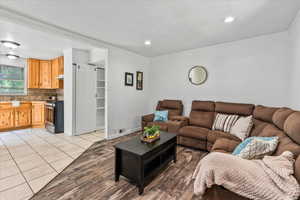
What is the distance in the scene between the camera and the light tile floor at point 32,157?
5.92 ft

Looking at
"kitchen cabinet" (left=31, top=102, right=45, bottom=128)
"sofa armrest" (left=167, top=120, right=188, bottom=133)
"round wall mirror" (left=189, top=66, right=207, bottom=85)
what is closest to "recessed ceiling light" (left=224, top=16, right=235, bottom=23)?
"round wall mirror" (left=189, top=66, right=207, bottom=85)

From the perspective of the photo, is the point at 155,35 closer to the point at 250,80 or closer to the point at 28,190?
the point at 250,80

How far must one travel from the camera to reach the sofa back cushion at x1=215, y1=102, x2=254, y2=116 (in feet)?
9.11

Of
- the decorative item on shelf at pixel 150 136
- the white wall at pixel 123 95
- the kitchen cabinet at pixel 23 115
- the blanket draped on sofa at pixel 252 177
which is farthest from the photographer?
the kitchen cabinet at pixel 23 115

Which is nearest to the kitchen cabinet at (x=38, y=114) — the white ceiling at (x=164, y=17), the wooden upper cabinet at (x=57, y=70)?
the wooden upper cabinet at (x=57, y=70)

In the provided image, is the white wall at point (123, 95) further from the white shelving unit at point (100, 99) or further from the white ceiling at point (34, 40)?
the white shelving unit at point (100, 99)

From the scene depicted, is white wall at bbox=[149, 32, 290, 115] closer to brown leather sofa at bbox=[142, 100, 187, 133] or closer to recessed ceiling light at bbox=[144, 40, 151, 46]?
brown leather sofa at bbox=[142, 100, 187, 133]

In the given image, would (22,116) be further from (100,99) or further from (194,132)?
(194,132)

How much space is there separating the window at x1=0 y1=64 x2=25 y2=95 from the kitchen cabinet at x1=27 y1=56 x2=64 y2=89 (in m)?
0.42

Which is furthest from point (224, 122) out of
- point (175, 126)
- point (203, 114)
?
point (175, 126)

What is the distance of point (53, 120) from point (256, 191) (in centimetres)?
477

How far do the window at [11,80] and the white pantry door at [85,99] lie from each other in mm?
2696

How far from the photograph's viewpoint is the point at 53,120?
4.05m

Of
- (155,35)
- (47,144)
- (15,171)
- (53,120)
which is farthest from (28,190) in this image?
(155,35)
